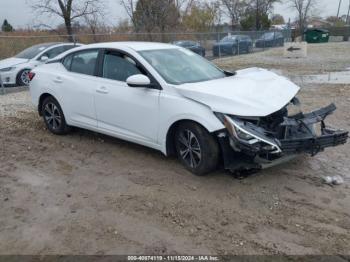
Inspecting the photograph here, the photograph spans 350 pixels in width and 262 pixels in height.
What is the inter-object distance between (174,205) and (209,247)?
2.78 feet

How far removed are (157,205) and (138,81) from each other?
1.63 meters

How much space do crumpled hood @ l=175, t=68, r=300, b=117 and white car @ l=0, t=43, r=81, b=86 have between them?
912 cm

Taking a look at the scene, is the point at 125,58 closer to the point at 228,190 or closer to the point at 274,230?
the point at 228,190

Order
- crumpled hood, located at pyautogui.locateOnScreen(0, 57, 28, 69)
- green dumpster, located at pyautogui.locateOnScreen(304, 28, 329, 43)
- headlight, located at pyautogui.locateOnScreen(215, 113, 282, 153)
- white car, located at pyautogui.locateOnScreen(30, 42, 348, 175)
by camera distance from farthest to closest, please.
A: green dumpster, located at pyautogui.locateOnScreen(304, 28, 329, 43) < crumpled hood, located at pyautogui.locateOnScreen(0, 57, 28, 69) < white car, located at pyautogui.locateOnScreen(30, 42, 348, 175) < headlight, located at pyautogui.locateOnScreen(215, 113, 282, 153)

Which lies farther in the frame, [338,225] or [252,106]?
[252,106]

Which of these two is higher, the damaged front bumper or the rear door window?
the rear door window

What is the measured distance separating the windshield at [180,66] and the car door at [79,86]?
3.15 ft

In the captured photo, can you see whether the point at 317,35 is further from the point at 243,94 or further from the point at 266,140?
the point at 266,140

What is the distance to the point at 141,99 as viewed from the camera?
17.2ft

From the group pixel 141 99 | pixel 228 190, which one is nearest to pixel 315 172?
pixel 228 190

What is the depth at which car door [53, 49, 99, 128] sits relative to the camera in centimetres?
599

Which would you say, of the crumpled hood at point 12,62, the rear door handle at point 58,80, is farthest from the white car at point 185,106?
the crumpled hood at point 12,62

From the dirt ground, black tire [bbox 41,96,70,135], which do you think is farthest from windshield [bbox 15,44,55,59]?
the dirt ground

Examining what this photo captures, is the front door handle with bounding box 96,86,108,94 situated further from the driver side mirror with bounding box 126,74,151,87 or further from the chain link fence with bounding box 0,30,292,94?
the chain link fence with bounding box 0,30,292,94
